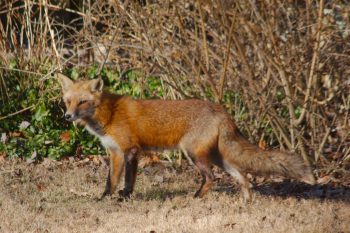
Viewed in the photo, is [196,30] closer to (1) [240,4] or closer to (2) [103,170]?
(1) [240,4]

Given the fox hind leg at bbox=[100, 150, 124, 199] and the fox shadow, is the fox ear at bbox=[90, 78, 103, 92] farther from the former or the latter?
the fox shadow

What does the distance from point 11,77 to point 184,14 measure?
2961 millimetres

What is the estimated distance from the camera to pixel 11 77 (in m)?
9.97

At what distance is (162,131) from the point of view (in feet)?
23.8

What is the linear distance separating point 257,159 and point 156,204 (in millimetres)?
1136

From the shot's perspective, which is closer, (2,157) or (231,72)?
(231,72)

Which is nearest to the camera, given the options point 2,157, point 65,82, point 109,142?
point 109,142

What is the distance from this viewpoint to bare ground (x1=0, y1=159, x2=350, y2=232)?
6.27 metres

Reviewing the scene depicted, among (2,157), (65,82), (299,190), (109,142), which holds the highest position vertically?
(65,82)

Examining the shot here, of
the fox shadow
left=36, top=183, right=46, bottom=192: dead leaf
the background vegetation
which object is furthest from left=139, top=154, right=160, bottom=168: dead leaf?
left=36, top=183, right=46, bottom=192: dead leaf

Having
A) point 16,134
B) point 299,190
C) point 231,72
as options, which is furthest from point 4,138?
point 299,190

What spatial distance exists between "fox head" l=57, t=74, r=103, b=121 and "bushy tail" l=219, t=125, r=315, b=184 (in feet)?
4.60

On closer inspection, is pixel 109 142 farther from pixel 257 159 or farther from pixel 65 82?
pixel 257 159

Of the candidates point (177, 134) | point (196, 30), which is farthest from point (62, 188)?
point (196, 30)
